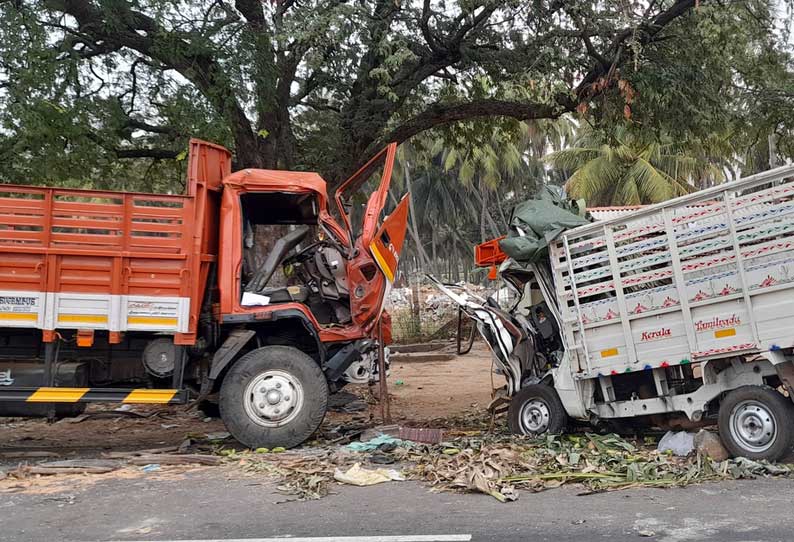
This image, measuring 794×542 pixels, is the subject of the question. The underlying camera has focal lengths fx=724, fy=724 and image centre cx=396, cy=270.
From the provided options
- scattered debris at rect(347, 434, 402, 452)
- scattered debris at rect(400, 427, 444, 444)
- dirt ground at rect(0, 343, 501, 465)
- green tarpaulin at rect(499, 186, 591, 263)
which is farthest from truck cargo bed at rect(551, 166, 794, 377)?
dirt ground at rect(0, 343, 501, 465)

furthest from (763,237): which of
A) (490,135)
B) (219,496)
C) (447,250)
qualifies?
(447,250)

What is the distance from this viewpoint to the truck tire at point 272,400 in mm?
6977

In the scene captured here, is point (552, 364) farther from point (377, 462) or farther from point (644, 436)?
point (377, 462)

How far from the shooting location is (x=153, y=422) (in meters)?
9.38

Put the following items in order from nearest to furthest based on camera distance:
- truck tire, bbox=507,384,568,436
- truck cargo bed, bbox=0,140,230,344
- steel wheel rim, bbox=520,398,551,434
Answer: truck cargo bed, bbox=0,140,230,344
truck tire, bbox=507,384,568,436
steel wheel rim, bbox=520,398,551,434

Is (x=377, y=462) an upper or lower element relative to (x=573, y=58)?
lower

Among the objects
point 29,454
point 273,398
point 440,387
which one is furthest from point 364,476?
point 440,387

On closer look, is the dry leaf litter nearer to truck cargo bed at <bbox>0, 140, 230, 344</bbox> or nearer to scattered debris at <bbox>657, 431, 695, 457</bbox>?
scattered debris at <bbox>657, 431, 695, 457</bbox>

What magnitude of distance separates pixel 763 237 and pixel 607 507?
2.54m

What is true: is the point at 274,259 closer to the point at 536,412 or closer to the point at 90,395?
the point at 90,395

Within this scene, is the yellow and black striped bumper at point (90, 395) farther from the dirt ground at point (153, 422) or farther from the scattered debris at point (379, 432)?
the scattered debris at point (379, 432)

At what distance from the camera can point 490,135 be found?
1442cm

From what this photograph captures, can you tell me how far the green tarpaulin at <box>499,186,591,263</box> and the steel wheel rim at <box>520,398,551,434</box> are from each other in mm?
1462

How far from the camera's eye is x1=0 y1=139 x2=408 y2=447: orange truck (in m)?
6.59
